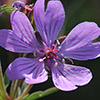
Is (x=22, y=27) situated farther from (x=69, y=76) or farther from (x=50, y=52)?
(x=69, y=76)

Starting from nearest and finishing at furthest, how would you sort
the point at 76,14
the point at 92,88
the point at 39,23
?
1. the point at 39,23
2. the point at 92,88
3. the point at 76,14

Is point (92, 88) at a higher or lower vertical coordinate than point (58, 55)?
lower

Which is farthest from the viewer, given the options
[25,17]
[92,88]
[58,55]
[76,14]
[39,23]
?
[76,14]

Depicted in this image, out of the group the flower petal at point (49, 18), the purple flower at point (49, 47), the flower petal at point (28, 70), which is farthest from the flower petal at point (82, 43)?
the flower petal at point (28, 70)

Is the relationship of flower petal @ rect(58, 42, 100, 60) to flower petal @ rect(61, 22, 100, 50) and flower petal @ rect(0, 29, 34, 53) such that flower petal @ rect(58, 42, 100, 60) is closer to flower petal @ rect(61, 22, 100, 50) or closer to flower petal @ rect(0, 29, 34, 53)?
flower petal @ rect(61, 22, 100, 50)

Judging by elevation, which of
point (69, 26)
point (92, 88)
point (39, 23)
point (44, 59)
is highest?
point (39, 23)

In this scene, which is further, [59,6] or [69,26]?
[69,26]

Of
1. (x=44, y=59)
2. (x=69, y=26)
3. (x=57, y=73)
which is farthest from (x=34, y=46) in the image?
(x=69, y=26)

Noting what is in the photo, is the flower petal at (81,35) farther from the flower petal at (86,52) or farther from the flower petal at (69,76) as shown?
the flower petal at (69,76)

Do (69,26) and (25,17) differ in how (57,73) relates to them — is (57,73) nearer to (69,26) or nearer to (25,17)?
(25,17)
